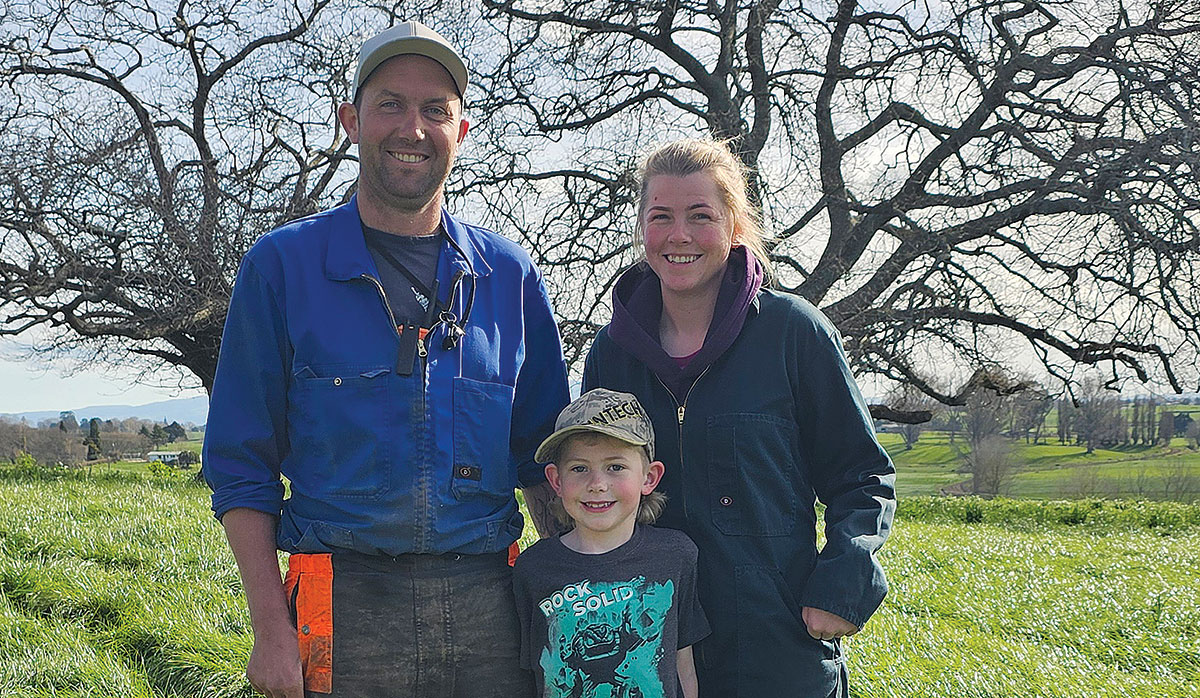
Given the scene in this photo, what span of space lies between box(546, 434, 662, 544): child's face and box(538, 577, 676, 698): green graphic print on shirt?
18 cm

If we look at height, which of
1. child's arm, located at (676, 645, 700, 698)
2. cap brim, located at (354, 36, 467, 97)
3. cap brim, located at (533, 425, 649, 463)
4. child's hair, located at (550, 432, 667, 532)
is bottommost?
child's arm, located at (676, 645, 700, 698)

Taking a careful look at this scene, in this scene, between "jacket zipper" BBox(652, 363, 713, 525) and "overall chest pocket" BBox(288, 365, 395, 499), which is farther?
"jacket zipper" BBox(652, 363, 713, 525)

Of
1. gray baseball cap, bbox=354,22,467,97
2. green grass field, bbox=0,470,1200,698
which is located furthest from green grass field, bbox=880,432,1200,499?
gray baseball cap, bbox=354,22,467,97

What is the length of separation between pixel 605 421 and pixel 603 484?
172mm

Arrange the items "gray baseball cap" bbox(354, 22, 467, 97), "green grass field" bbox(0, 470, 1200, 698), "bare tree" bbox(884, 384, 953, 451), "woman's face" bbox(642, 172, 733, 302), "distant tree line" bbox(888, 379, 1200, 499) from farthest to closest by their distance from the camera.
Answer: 1. "distant tree line" bbox(888, 379, 1200, 499)
2. "bare tree" bbox(884, 384, 953, 451)
3. "green grass field" bbox(0, 470, 1200, 698)
4. "woman's face" bbox(642, 172, 733, 302)
5. "gray baseball cap" bbox(354, 22, 467, 97)

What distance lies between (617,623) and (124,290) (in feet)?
46.7

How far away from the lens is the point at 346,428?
2.53 metres

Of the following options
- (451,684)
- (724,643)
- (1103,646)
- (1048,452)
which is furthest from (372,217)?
(1048,452)

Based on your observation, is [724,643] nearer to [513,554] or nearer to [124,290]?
[513,554]

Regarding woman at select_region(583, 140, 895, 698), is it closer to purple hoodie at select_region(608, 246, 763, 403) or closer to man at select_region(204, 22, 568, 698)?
purple hoodie at select_region(608, 246, 763, 403)

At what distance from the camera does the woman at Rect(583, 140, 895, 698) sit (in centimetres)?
263

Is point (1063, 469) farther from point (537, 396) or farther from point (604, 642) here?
point (604, 642)

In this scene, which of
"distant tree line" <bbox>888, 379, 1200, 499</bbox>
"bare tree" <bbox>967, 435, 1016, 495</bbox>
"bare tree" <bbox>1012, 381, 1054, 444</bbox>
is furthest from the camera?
"bare tree" <bbox>967, 435, 1016, 495</bbox>

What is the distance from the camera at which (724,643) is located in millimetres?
2688
